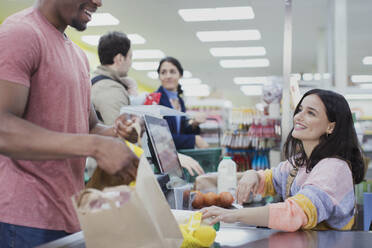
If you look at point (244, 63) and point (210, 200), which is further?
point (244, 63)

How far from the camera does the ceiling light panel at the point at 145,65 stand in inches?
434

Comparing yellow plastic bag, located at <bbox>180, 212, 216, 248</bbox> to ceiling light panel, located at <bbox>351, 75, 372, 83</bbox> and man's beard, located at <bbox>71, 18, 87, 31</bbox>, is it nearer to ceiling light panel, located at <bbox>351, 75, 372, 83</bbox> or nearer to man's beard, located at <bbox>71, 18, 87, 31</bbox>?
man's beard, located at <bbox>71, 18, 87, 31</bbox>

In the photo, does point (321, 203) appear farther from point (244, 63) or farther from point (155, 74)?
point (155, 74)

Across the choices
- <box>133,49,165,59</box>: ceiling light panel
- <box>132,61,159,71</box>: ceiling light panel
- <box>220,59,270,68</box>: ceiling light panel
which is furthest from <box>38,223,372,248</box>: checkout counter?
<box>132,61,159,71</box>: ceiling light panel

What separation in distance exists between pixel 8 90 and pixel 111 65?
1679mm

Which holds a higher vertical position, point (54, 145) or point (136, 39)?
point (136, 39)

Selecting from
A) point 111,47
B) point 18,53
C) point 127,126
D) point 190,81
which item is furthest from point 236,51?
point 18,53

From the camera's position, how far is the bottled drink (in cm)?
204

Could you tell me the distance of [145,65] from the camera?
11.3m

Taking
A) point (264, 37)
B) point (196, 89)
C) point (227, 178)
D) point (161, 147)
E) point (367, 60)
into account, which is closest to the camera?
point (161, 147)

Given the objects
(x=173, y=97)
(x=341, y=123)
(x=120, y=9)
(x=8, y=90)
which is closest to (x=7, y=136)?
(x=8, y=90)

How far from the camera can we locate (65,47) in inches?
44.7

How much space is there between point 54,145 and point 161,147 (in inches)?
25.3

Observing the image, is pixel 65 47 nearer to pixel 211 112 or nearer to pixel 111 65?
pixel 111 65
